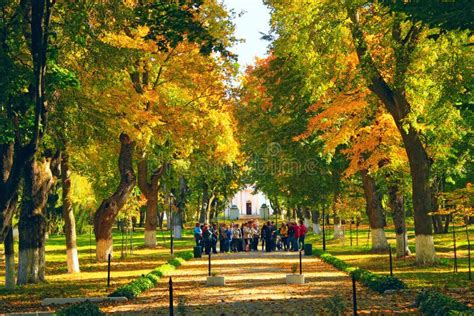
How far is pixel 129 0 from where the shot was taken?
30000 mm

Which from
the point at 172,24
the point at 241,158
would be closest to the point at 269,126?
the point at 241,158

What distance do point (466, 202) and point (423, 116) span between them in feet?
21.9

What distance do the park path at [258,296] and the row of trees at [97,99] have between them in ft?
13.8

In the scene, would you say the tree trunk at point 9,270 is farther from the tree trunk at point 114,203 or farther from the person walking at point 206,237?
the person walking at point 206,237

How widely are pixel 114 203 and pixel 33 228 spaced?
10992 millimetres

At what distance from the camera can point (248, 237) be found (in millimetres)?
48656

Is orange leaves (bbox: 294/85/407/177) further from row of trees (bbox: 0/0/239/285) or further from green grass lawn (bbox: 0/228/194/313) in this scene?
green grass lawn (bbox: 0/228/194/313)

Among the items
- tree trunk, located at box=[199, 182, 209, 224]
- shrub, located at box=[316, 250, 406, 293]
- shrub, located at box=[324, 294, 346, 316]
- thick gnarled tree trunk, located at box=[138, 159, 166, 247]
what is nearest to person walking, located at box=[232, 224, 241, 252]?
thick gnarled tree trunk, located at box=[138, 159, 166, 247]

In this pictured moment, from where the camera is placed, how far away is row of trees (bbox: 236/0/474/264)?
26.4 meters

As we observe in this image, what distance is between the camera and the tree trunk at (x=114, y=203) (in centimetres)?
3656

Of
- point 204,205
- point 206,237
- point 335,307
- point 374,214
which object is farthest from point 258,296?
point 204,205

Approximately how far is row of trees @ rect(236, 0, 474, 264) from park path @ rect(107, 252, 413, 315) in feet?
16.4

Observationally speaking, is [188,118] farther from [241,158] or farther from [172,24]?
[241,158]

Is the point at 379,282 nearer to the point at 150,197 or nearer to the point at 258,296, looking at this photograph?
the point at 258,296
